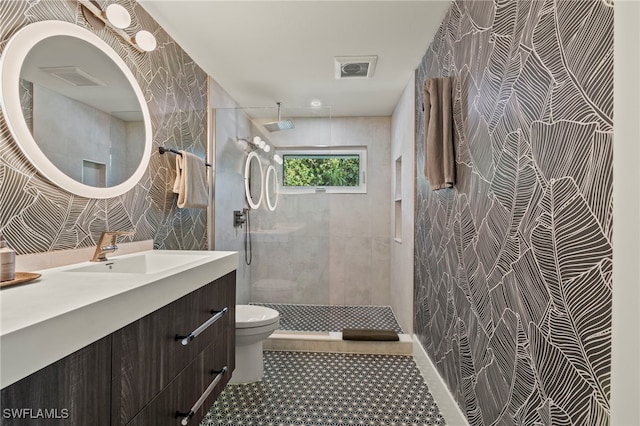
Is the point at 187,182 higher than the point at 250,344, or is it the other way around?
the point at 187,182

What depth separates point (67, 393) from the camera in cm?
73

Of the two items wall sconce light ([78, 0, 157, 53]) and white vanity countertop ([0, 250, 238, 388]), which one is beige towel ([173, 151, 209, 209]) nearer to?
wall sconce light ([78, 0, 157, 53])

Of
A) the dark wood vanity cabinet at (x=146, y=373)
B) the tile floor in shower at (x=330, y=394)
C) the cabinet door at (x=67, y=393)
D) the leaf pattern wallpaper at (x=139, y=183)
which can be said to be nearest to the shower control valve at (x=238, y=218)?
the leaf pattern wallpaper at (x=139, y=183)

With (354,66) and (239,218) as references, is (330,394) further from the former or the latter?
(354,66)

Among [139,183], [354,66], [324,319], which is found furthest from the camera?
[324,319]

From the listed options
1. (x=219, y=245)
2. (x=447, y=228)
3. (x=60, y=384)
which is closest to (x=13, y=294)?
(x=60, y=384)

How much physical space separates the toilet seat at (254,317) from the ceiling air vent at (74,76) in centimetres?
145

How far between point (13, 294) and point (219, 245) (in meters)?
1.92

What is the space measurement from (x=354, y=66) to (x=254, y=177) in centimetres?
117

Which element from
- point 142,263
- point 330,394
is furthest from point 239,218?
point 330,394

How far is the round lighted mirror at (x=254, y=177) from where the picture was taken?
9.14 ft

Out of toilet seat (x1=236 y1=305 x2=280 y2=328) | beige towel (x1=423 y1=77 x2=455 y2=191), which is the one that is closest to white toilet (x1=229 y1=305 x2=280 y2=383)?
toilet seat (x1=236 y1=305 x2=280 y2=328)

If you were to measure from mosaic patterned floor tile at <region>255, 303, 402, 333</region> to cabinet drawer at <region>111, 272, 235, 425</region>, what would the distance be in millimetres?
1491

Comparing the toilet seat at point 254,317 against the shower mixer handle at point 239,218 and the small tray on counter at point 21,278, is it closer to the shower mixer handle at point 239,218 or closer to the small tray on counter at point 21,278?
the shower mixer handle at point 239,218
